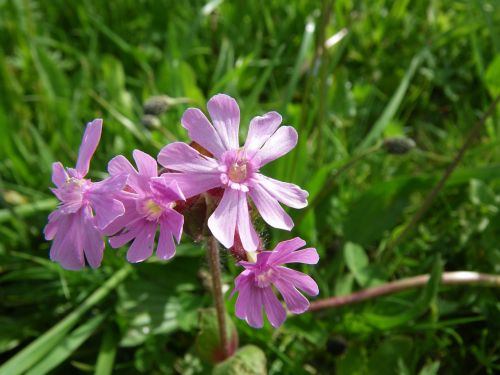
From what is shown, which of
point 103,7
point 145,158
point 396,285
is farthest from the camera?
point 103,7

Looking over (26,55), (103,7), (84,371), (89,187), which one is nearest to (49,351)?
(84,371)

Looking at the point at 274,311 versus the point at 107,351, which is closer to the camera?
the point at 274,311

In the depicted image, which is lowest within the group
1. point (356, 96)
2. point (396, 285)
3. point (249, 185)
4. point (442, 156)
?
point (396, 285)

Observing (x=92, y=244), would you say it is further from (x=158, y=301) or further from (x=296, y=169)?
(x=296, y=169)

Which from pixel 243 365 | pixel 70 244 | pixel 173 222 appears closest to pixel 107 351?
pixel 243 365

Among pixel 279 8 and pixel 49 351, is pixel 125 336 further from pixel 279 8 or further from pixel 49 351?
pixel 279 8

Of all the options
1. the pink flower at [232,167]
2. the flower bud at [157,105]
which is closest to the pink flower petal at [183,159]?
the pink flower at [232,167]
